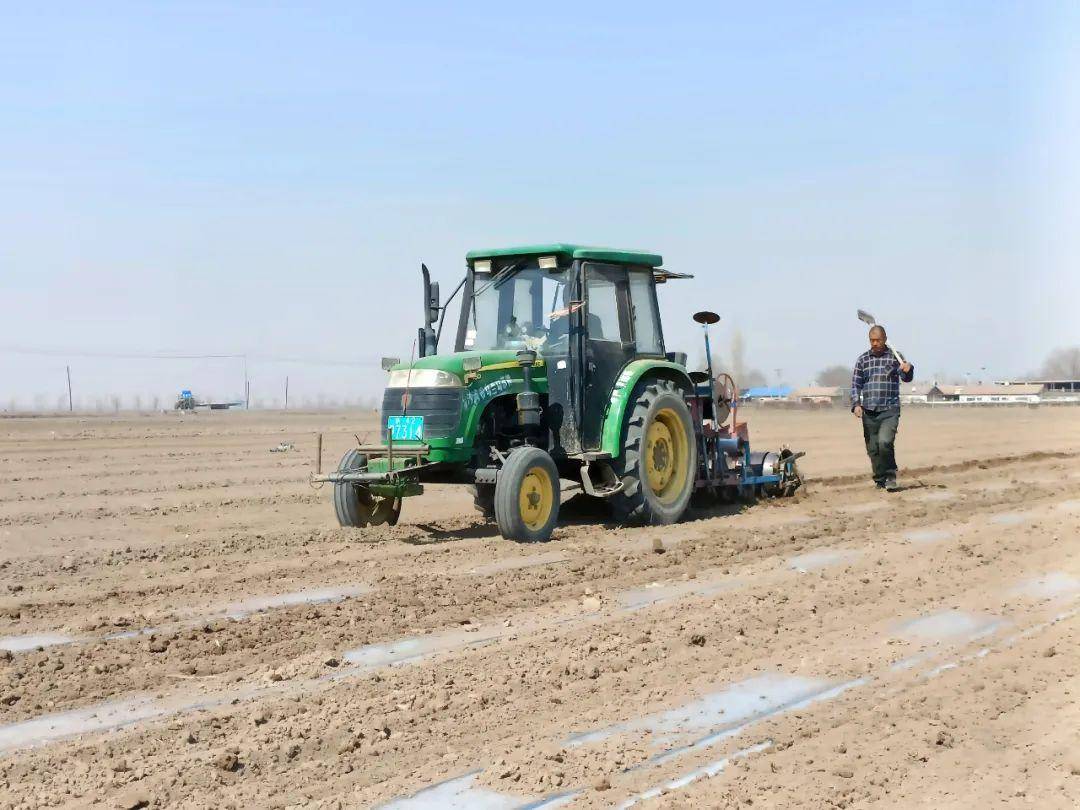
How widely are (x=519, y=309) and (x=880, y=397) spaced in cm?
481

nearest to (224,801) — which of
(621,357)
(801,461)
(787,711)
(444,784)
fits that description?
(444,784)

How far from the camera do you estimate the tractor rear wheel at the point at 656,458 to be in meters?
9.86

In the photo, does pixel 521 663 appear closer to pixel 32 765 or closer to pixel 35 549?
pixel 32 765

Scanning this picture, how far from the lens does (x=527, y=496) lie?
9.02m

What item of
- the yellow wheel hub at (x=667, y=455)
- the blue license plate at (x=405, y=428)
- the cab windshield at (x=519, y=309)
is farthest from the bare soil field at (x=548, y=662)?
the cab windshield at (x=519, y=309)

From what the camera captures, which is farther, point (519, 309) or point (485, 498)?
point (485, 498)

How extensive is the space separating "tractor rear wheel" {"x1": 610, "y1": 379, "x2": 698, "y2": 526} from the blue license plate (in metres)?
1.86

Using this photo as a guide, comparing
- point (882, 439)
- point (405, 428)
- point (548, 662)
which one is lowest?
point (548, 662)

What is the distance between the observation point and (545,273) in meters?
9.88

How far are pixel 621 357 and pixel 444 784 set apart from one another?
660 cm

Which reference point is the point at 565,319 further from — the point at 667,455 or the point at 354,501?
the point at 354,501

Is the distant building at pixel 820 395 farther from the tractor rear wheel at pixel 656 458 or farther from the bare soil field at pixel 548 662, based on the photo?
the bare soil field at pixel 548 662

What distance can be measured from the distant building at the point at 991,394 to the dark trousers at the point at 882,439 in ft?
120

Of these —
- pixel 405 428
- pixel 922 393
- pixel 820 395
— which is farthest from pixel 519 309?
pixel 922 393
